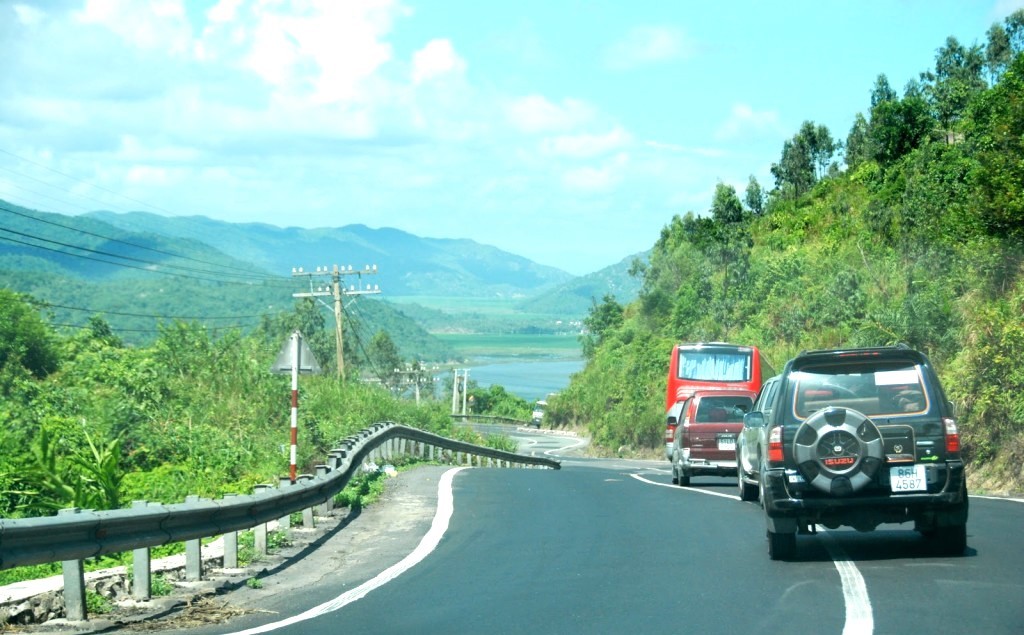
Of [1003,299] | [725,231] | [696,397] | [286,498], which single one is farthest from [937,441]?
[725,231]

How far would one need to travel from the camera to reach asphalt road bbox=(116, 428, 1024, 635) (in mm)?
8406

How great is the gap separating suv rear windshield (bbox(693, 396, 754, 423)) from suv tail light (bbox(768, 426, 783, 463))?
40.8ft

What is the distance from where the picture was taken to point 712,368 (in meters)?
35.7

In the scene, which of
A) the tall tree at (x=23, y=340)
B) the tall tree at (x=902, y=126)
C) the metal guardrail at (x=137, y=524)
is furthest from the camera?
the tall tree at (x=902, y=126)

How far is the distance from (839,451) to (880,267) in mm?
37794

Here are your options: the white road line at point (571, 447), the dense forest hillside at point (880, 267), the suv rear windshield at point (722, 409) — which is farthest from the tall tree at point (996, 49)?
the suv rear windshield at point (722, 409)

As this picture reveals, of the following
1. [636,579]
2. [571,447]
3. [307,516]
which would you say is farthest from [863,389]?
[571,447]

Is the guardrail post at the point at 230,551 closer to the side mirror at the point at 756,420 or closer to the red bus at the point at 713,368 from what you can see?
the side mirror at the point at 756,420

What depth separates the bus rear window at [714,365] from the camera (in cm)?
3550

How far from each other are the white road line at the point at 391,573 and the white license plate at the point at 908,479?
4385mm

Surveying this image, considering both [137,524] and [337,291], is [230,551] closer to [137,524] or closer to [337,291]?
[137,524]

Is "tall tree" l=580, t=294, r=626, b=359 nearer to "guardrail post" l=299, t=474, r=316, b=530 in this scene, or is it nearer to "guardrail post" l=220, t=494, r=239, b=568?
"guardrail post" l=299, t=474, r=316, b=530

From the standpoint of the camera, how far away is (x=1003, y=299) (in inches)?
1007

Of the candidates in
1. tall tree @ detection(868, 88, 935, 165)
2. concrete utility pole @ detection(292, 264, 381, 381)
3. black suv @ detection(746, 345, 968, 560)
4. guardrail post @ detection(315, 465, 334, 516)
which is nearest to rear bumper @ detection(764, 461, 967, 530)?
black suv @ detection(746, 345, 968, 560)
